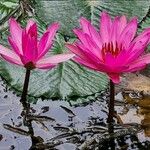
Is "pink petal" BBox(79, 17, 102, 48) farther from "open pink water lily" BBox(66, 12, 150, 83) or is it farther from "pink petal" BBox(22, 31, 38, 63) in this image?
"pink petal" BBox(22, 31, 38, 63)

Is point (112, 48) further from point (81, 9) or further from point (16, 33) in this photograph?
point (81, 9)

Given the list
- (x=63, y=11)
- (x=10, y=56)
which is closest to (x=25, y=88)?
(x=10, y=56)

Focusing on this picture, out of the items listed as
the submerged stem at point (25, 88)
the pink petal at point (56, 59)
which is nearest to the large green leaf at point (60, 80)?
the submerged stem at point (25, 88)

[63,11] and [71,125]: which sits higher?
[63,11]

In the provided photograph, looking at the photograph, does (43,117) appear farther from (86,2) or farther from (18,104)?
(86,2)

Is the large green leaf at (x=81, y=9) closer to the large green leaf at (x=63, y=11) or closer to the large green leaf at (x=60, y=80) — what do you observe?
the large green leaf at (x=63, y=11)

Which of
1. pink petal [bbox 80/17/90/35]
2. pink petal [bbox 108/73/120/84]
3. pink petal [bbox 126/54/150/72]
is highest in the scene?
pink petal [bbox 80/17/90/35]

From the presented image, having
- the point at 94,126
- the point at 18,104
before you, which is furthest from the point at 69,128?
the point at 18,104

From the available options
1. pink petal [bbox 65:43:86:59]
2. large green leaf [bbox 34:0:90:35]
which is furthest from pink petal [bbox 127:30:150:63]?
large green leaf [bbox 34:0:90:35]
